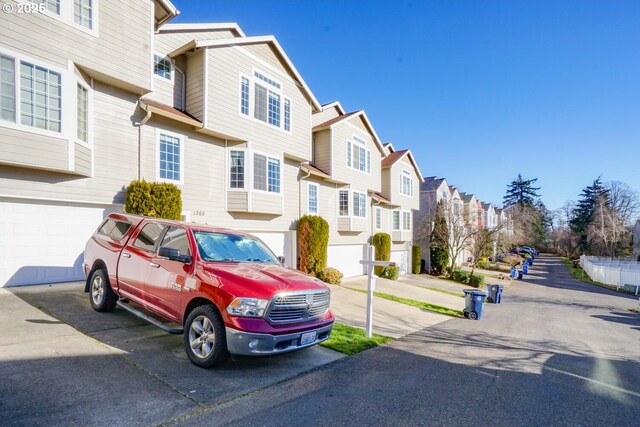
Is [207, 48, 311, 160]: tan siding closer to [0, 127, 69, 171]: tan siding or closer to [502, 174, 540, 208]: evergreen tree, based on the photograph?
[0, 127, 69, 171]: tan siding

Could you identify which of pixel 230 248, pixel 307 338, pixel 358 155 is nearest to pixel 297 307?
pixel 307 338

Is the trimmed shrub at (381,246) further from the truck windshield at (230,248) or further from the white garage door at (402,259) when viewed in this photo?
the truck windshield at (230,248)

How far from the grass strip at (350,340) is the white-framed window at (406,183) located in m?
20.7

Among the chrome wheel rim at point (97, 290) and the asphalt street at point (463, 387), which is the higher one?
the chrome wheel rim at point (97, 290)

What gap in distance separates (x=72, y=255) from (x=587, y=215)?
230ft

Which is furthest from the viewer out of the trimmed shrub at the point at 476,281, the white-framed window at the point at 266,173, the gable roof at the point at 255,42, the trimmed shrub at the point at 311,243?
the trimmed shrub at the point at 476,281

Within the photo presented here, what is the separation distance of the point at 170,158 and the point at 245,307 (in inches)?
355

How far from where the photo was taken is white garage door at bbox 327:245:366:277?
64.4 ft

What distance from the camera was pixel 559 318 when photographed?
43.3 ft

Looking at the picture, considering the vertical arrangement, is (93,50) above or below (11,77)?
above

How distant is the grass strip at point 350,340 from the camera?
6.76 metres

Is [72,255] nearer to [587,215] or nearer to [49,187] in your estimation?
[49,187]

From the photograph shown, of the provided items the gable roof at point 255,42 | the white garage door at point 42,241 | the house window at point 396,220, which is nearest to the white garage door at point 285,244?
the gable roof at point 255,42

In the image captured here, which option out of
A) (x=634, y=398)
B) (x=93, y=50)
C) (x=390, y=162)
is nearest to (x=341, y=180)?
(x=390, y=162)
